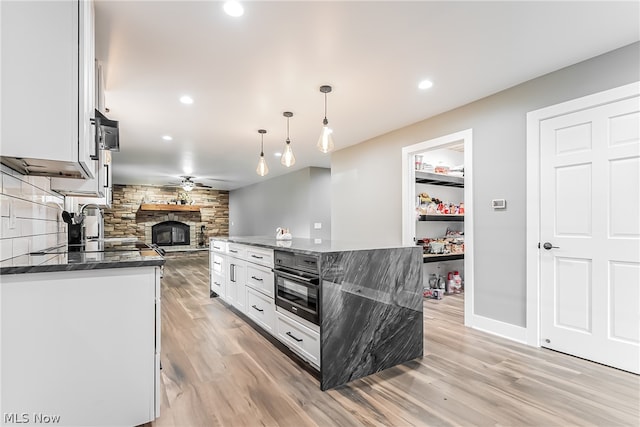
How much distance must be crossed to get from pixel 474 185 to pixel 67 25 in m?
3.44

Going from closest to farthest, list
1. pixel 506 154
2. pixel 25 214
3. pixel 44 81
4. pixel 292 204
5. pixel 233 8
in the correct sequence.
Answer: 1. pixel 44 81
2. pixel 25 214
3. pixel 233 8
4. pixel 506 154
5. pixel 292 204

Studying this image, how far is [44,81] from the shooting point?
52.8 inches

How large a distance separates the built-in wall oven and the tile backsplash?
1576 mm

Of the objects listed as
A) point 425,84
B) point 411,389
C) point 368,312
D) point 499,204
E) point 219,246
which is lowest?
point 411,389

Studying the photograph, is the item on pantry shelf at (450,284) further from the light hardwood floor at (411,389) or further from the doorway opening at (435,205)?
the light hardwood floor at (411,389)

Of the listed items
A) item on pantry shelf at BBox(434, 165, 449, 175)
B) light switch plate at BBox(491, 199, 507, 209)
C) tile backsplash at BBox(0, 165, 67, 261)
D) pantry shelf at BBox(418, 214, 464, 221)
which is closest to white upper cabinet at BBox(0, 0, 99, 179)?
tile backsplash at BBox(0, 165, 67, 261)

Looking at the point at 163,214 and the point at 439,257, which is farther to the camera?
the point at 163,214

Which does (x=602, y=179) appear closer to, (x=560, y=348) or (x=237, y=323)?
(x=560, y=348)

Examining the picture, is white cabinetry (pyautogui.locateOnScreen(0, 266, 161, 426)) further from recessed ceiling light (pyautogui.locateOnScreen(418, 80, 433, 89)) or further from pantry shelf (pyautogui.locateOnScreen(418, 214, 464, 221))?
pantry shelf (pyautogui.locateOnScreen(418, 214, 464, 221))

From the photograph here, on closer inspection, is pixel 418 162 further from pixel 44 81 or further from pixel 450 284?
pixel 44 81

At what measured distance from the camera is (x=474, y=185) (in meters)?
3.40

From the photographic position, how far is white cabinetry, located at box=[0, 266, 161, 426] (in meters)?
1.32

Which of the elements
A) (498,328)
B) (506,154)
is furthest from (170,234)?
(506,154)

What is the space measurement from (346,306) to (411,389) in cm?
67
